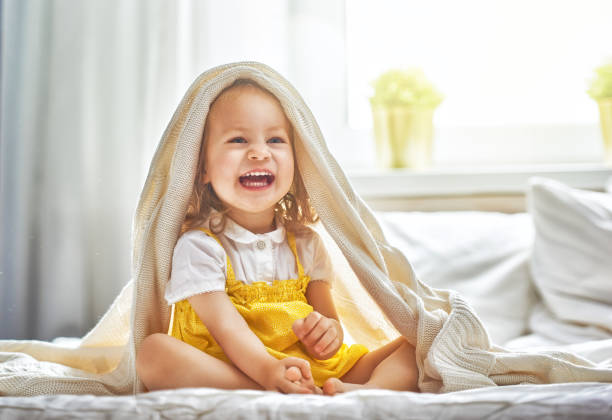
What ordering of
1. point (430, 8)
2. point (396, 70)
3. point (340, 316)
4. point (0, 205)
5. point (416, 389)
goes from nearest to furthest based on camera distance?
point (416, 389), point (340, 316), point (0, 205), point (396, 70), point (430, 8)

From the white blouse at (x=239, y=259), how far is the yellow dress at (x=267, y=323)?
18 mm

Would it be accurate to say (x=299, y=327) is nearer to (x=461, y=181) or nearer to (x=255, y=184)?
(x=255, y=184)

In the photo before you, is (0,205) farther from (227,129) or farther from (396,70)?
(396,70)

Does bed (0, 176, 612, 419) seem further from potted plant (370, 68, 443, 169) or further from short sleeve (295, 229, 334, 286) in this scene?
short sleeve (295, 229, 334, 286)

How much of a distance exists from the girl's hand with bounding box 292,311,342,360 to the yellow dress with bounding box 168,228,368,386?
0.15 feet

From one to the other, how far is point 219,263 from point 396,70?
1037 mm

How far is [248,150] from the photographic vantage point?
869mm

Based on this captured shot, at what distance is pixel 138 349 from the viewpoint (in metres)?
0.84

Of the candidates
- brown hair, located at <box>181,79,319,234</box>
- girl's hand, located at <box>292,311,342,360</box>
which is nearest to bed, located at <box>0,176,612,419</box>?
girl's hand, located at <box>292,311,342,360</box>

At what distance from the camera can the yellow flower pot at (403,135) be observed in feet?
5.63

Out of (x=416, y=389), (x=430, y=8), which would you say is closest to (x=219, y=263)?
(x=416, y=389)

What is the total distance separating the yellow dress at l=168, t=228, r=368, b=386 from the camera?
0.86m

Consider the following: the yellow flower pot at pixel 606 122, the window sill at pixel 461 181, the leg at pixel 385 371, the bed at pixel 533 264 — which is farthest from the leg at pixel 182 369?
the yellow flower pot at pixel 606 122

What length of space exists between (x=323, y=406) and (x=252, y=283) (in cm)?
32
